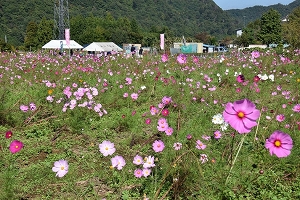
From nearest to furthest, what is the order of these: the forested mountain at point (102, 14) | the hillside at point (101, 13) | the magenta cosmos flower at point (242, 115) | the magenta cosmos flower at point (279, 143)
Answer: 1. the magenta cosmos flower at point (242, 115)
2. the magenta cosmos flower at point (279, 143)
3. the forested mountain at point (102, 14)
4. the hillside at point (101, 13)

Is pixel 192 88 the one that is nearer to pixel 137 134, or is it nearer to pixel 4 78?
pixel 137 134

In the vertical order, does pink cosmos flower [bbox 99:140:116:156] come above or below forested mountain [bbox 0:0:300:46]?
below

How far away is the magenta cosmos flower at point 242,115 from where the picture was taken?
127 cm

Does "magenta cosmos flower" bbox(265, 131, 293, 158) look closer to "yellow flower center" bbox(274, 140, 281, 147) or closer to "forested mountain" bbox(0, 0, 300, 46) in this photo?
"yellow flower center" bbox(274, 140, 281, 147)

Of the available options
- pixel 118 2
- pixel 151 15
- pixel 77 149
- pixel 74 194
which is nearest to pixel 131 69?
pixel 77 149

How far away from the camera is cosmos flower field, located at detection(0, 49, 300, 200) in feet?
5.96

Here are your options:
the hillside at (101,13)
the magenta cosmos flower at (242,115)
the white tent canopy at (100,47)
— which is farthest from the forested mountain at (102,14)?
the magenta cosmos flower at (242,115)

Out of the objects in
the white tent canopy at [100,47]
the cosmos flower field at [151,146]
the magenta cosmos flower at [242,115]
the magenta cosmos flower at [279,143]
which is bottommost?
the cosmos flower field at [151,146]

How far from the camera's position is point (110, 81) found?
5102 mm

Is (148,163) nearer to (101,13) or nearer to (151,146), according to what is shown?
(151,146)

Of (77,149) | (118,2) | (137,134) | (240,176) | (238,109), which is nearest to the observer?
(238,109)

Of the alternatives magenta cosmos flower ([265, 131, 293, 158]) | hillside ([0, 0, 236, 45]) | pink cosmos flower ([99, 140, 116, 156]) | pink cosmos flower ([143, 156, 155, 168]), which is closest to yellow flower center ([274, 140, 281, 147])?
magenta cosmos flower ([265, 131, 293, 158])

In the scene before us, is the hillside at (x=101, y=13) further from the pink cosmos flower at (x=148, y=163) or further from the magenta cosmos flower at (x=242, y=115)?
the magenta cosmos flower at (x=242, y=115)

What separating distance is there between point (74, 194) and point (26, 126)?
164cm
